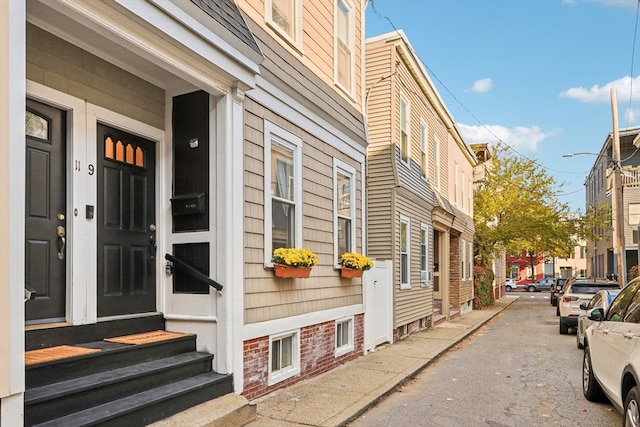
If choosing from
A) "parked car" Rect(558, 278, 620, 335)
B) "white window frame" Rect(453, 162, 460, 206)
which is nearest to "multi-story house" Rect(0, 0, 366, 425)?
"parked car" Rect(558, 278, 620, 335)

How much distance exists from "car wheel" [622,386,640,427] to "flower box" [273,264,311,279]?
3659 millimetres

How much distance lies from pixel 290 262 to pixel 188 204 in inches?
56.8

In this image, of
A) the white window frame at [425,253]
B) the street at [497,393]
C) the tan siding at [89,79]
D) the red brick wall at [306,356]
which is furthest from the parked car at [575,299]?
the tan siding at [89,79]

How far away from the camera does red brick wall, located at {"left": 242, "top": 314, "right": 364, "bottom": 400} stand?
5766 millimetres

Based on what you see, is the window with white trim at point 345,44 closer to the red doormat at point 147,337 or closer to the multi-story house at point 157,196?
the multi-story house at point 157,196

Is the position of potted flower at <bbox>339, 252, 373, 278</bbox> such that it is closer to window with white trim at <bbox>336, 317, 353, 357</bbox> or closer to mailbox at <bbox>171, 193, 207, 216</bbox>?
window with white trim at <bbox>336, 317, 353, 357</bbox>

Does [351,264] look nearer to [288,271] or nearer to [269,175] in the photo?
[288,271]

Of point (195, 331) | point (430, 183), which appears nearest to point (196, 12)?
point (195, 331)

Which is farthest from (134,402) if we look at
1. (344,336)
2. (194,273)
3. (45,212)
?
(344,336)

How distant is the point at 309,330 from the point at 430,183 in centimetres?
954

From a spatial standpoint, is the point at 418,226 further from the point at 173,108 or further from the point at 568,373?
the point at 173,108

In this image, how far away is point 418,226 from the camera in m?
13.9

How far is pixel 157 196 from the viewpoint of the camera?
5.80 metres

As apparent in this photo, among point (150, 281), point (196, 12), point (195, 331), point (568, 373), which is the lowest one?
point (568, 373)
